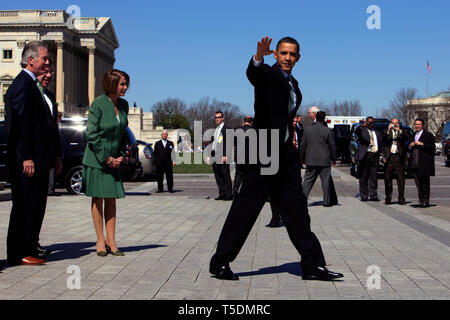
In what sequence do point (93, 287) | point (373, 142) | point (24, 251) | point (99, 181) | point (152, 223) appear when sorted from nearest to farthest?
point (93, 287), point (24, 251), point (99, 181), point (152, 223), point (373, 142)

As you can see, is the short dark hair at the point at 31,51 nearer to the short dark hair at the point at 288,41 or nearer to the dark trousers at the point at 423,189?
the short dark hair at the point at 288,41

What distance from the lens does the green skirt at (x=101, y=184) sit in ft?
22.7

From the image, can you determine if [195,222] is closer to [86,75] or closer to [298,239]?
[298,239]

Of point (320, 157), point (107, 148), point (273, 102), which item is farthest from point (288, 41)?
point (320, 157)

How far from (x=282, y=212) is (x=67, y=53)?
92057 millimetres

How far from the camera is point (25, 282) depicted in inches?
221

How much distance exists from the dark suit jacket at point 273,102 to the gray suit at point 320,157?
8188 mm

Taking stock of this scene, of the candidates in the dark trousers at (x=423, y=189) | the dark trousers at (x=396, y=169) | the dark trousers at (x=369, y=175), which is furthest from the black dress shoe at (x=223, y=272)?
the dark trousers at (x=369, y=175)

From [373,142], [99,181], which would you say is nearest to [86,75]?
A: [373,142]

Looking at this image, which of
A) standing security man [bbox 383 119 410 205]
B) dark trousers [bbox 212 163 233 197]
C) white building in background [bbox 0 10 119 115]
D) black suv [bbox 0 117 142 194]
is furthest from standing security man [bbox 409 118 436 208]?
white building in background [bbox 0 10 119 115]

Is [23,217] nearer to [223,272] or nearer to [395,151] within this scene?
[223,272]

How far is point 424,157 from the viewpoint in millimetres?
14000

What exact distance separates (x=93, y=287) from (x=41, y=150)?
1771 mm

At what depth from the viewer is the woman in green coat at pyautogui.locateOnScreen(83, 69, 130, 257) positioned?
6.87 metres
